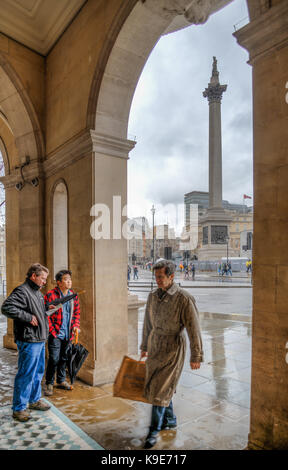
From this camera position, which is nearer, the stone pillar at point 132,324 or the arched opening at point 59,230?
the stone pillar at point 132,324

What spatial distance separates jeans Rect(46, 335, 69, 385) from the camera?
5.18 m

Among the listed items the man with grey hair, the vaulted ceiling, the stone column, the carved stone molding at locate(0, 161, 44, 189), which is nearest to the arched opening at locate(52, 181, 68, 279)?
the carved stone molding at locate(0, 161, 44, 189)

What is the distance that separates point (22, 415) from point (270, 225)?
371 centimetres

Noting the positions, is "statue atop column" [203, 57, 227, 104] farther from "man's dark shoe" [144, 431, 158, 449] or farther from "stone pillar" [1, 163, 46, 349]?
"man's dark shoe" [144, 431, 158, 449]

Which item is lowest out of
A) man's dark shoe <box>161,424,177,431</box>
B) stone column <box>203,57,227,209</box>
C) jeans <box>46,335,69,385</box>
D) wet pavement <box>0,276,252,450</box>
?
wet pavement <box>0,276,252,450</box>

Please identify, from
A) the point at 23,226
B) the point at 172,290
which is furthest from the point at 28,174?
the point at 172,290

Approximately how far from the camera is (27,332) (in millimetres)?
4199

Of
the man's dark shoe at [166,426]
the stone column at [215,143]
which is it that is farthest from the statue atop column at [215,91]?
the man's dark shoe at [166,426]

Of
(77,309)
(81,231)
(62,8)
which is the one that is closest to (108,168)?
(81,231)

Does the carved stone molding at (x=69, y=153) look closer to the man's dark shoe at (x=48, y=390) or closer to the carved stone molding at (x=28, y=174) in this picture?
the carved stone molding at (x=28, y=174)

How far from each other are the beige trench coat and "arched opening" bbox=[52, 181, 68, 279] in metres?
4.30

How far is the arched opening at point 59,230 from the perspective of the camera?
7.53m

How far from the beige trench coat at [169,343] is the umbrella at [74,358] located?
1.85 m

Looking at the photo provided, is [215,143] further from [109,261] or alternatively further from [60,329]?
[60,329]
